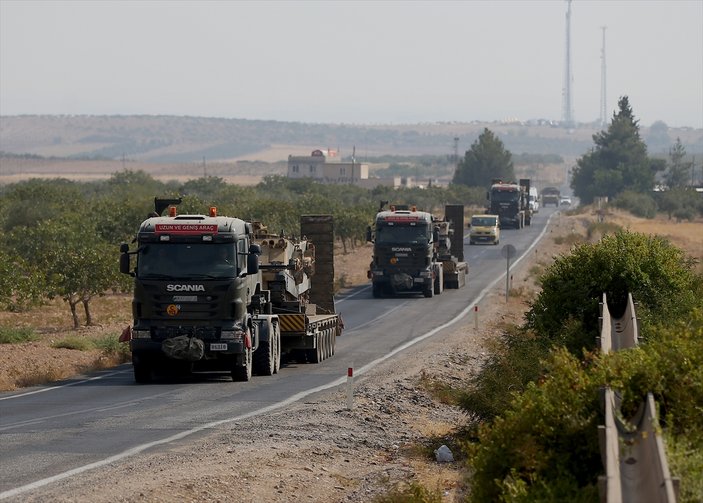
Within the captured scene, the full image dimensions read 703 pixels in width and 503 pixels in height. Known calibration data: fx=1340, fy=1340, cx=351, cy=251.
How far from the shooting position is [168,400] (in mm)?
25562

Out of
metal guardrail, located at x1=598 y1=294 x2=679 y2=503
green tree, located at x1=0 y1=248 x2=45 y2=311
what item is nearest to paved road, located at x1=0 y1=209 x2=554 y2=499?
metal guardrail, located at x1=598 y1=294 x2=679 y2=503

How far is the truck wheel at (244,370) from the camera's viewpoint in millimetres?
28359

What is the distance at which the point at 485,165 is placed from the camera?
613 feet

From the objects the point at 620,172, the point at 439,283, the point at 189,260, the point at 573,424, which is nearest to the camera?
the point at 573,424

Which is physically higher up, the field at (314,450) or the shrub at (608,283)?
the shrub at (608,283)

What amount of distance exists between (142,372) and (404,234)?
25.4 metres

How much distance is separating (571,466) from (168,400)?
47.0 feet

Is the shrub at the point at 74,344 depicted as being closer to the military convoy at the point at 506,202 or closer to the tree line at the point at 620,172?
the military convoy at the point at 506,202

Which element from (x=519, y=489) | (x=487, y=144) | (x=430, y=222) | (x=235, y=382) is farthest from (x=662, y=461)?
(x=487, y=144)

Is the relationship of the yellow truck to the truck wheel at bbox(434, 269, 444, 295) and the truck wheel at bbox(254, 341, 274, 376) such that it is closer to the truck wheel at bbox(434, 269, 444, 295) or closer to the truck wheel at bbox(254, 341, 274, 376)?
the truck wheel at bbox(434, 269, 444, 295)

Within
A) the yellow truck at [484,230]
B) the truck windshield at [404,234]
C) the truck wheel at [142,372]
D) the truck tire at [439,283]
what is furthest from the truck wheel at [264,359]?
the yellow truck at [484,230]

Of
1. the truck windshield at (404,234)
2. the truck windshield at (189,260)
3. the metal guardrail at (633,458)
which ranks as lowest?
the truck windshield at (404,234)

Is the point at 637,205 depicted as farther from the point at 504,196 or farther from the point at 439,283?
the point at 439,283

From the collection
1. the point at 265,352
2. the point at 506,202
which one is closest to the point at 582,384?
the point at 265,352
